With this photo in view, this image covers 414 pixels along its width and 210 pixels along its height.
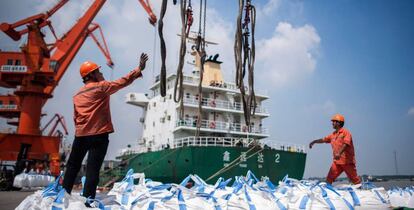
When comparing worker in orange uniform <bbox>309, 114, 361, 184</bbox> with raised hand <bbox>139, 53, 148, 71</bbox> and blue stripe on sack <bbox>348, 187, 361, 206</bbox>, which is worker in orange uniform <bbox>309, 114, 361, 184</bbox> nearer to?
blue stripe on sack <bbox>348, 187, 361, 206</bbox>

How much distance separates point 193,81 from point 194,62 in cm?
314

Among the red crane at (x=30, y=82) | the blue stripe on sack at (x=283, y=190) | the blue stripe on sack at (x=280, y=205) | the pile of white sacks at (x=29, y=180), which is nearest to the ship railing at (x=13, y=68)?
the red crane at (x=30, y=82)

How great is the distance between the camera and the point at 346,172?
13.4ft

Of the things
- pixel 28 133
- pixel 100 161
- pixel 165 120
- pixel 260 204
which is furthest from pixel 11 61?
pixel 260 204

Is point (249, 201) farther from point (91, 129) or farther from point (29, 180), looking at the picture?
point (29, 180)

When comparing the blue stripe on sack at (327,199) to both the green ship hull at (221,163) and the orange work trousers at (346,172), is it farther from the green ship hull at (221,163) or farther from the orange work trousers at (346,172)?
the green ship hull at (221,163)

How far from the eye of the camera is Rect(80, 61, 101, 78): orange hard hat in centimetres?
251

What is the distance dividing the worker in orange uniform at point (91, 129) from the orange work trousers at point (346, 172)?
3.07m

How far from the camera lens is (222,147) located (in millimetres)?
12492

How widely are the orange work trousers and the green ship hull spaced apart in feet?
24.2

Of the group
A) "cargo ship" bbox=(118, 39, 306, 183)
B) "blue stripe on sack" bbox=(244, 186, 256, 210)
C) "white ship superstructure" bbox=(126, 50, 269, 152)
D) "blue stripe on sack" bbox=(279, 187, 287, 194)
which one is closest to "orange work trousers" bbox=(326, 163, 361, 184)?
"blue stripe on sack" bbox=(279, 187, 287, 194)

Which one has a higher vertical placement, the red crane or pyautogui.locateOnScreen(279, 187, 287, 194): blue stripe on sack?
the red crane

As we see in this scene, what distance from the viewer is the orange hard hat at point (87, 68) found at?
2506mm

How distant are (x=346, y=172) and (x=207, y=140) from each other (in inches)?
378
